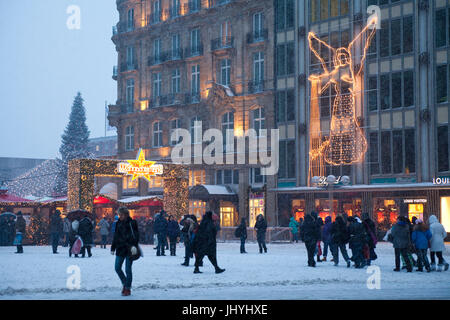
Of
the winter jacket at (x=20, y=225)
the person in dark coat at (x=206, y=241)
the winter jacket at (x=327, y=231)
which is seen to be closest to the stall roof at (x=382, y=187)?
the winter jacket at (x=327, y=231)

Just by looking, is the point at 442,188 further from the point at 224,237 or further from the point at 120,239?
the point at 120,239

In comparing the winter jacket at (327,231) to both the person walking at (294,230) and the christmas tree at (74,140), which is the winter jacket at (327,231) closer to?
the person walking at (294,230)

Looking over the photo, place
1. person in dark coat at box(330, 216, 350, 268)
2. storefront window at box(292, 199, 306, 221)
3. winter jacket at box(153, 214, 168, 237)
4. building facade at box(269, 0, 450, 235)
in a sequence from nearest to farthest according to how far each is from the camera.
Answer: person in dark coat at box(330, 216, 350, 268) → winter jacket at box(153, 214, 168, 237) → building facade at box(269, 0, 450, 235) → storefront window at box(292, 199, 306, 221)

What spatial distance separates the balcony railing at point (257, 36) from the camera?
46.5 meters

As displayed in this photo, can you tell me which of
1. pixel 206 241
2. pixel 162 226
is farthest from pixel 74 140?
pixel 206 241

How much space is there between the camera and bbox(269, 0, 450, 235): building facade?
3794 centimetres

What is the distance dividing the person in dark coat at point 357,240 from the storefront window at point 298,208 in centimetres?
2432

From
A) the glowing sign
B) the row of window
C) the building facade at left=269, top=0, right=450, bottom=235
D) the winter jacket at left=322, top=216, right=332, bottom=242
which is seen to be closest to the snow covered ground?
the winter jacket at left=322, top=216, right=332, bottom=242

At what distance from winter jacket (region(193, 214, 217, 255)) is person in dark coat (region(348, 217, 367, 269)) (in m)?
4.19

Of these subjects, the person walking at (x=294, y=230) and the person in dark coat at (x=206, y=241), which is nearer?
the person in dark coat at (x=206, y=241)

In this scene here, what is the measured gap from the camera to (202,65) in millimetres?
50688

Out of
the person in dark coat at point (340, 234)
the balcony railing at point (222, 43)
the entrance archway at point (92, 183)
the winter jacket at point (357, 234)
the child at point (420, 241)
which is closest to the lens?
the child at point (420, 241)

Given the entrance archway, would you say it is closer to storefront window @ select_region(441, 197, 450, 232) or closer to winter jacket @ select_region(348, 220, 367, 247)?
storefront window @ select_region(441, 197, 450, 232)

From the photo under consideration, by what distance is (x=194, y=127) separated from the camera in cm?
5112
